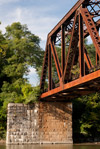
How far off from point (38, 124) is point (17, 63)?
50.0ft

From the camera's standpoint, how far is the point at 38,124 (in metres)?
34.5

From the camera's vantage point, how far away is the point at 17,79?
1750 inches

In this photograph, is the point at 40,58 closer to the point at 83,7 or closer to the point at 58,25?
the point at 58,25

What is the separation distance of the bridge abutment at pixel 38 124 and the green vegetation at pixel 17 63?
124 cm

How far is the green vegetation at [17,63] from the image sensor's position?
119 feet

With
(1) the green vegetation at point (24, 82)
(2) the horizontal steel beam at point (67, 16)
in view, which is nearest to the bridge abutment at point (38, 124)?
(1) the green vegetation at point (24, 82)

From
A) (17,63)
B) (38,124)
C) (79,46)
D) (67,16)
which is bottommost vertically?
(38,124)

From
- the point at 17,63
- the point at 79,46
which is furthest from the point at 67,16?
the point at 17,63

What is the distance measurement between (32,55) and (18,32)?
428cm

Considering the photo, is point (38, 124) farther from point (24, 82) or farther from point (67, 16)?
point (67, 16)

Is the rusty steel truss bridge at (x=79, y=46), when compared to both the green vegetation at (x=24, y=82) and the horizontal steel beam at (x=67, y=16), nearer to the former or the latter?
the horizontal steel beam at (x=67, y=16)

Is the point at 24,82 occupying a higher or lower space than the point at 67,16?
lower

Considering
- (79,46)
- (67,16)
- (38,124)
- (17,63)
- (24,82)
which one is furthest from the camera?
(17,63)

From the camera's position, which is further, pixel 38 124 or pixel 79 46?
pixel 38 124
